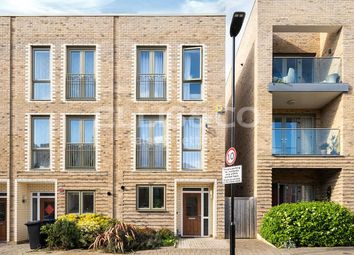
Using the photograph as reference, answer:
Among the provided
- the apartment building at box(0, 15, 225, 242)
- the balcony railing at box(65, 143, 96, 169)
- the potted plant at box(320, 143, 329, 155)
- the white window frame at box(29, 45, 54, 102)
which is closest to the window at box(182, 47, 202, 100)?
the apartment building at box(0, 15, 225, 242)

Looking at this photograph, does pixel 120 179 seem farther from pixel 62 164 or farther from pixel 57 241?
pixel 57 241

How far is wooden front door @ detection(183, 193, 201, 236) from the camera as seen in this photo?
18.1 meters

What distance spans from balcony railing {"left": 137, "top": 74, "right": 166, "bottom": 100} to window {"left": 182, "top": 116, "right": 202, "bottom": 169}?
59.2 inches

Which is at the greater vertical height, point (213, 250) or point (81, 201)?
→ point (81, 201)

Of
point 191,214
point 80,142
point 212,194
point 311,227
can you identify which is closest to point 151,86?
point 80,142

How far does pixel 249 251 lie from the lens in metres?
14.4

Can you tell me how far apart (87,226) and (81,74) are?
6.29 metres

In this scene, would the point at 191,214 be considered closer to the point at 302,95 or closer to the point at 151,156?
the point at 151,156

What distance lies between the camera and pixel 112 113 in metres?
17.8

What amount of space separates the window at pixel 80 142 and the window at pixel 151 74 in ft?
8.12

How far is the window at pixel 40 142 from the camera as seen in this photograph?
18.0 metres

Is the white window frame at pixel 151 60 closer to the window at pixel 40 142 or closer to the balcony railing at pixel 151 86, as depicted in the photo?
the balcony railing at pixel 151 86

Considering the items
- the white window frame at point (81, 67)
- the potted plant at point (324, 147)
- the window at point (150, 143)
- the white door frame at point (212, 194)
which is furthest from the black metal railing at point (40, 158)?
the potted plant at point (324, 147)

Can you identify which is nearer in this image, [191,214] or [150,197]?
[150,197]
